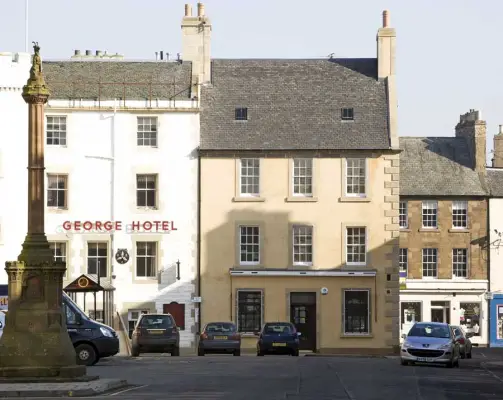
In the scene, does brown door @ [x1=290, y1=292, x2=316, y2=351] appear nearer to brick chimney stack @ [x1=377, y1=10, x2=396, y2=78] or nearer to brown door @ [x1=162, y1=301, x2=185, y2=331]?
brown door @ [x1=162, y1=301, x2=185, y2=331]

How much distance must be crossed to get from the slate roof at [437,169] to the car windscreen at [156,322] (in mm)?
30517

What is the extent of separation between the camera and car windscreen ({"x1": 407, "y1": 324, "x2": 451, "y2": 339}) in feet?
142

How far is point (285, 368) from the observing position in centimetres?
3728

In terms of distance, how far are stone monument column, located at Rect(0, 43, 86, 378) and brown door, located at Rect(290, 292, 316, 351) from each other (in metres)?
33.1

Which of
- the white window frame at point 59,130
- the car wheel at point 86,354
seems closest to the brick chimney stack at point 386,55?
the white window frame at point 59,130

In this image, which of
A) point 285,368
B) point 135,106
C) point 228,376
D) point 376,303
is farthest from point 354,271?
point 228,376

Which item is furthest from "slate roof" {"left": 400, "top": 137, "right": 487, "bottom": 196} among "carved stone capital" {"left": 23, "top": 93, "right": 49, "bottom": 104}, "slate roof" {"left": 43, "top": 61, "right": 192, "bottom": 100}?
"carved stone capital" {"left": 23, "top": 93, "right": 49, "bottom": 104}

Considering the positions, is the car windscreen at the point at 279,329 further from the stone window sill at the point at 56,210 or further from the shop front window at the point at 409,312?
the shop front window at the point at 409,312

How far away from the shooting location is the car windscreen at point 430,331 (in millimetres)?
43406

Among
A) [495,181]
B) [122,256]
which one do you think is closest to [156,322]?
[122,256]

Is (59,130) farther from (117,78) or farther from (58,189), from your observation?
(117,78)

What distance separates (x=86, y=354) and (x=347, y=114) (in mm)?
26739

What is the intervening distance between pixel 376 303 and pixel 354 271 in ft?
5.77

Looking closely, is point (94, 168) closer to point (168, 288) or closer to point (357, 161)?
point (168, 288)
